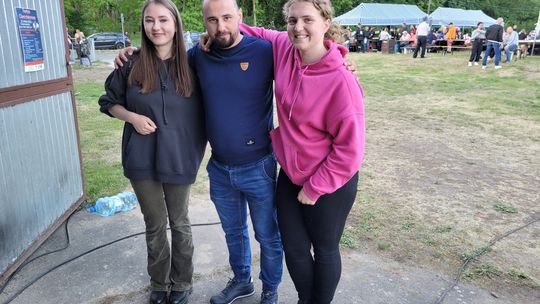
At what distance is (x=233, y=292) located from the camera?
2.81 meters

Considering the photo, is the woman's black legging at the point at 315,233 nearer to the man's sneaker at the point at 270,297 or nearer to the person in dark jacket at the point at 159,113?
the man's sneaker at the point at 270,297

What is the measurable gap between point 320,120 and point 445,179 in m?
3.79

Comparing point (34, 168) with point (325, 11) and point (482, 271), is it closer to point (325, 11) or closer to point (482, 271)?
point (325, 11)

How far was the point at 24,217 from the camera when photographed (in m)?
3.31

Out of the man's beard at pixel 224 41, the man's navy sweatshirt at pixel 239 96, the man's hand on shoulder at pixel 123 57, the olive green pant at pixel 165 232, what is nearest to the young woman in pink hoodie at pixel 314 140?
the man's navy sweatshirt at pixel 239 96

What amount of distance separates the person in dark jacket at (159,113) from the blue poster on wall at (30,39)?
135 centimetres

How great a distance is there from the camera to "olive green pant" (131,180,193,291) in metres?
2.54

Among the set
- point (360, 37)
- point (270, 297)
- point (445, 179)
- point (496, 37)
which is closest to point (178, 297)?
point (270, 297)

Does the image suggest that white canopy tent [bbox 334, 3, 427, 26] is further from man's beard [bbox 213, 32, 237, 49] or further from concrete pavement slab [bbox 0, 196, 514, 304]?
man's beard [bbox 213, 32, 237, 49]

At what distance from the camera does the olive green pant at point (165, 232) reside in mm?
2535

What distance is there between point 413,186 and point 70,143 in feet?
12.6

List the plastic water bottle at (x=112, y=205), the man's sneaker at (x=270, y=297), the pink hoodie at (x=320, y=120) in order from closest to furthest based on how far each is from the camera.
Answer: the pink hoodie at (x=320, y=120) < the man's sneaker at (x=270, y=297) < the plastic water bottle at (x=112, y=205)

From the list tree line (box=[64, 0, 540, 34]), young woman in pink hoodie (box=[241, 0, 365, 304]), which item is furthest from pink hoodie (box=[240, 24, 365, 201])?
tree line (box=[64, 0, 540, 34])

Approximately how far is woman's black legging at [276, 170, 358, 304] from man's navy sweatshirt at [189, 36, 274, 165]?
0.27 meters
